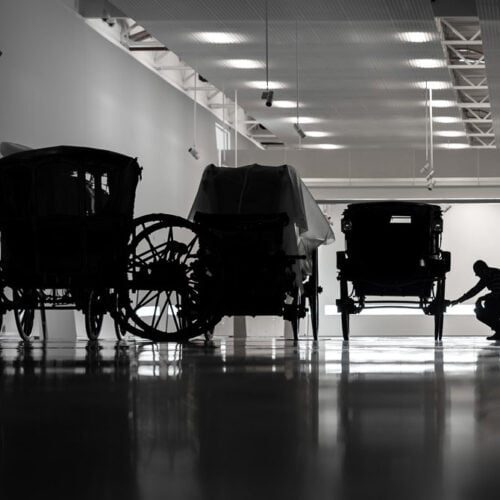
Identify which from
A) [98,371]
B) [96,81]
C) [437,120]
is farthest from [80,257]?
[437,120]

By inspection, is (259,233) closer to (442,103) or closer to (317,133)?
(442,103)

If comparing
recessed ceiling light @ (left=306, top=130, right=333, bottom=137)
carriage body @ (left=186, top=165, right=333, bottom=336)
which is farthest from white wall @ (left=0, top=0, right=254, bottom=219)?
carriage body @ (left=186, top=165, right=333, bottom=336)

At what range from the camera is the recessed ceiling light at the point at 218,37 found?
12.5 meters

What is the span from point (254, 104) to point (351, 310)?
10.1 metres

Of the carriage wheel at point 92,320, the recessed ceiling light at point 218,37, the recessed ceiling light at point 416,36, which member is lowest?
the carriage wheel at point 92,320

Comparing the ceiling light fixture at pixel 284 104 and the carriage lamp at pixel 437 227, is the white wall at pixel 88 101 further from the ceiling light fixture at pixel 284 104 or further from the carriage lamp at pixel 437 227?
the carriage lamp at pixel 437 227

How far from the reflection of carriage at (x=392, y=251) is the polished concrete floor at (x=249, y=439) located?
5406mm

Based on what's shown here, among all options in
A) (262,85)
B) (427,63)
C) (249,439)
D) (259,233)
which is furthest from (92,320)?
(262,85)

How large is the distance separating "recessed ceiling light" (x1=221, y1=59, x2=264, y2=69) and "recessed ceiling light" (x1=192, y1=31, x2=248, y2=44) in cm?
107

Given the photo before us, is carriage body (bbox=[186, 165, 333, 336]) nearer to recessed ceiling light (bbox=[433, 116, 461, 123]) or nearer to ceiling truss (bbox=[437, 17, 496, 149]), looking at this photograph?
ceiling truss (bbox=[437, 17, 496, 149])

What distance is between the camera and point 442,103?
17156 millimetres

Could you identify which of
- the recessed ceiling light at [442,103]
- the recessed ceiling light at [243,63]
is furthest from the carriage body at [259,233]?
the recessed ceiling light at [442,103]

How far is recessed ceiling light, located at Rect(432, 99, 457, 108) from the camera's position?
1698cm

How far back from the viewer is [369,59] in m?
13.8
